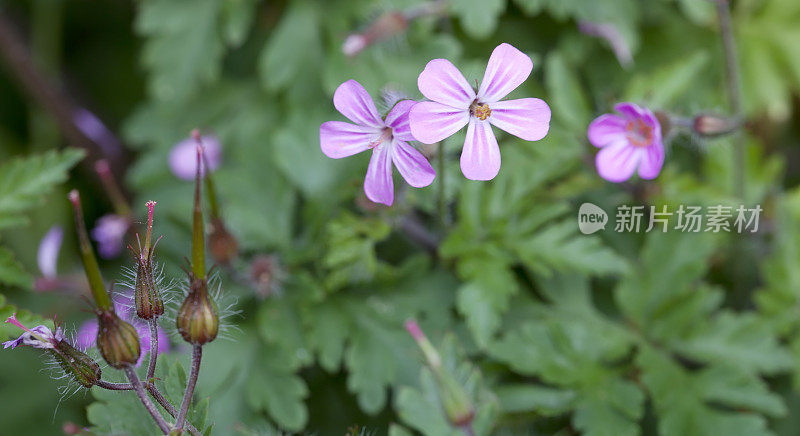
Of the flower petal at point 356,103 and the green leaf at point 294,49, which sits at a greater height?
the green leaf at point 294,49

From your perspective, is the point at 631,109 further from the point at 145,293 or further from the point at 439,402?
the point at 145,293

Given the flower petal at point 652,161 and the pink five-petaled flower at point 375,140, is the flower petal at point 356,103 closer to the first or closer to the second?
the pink five-petaled flower at point 375,140

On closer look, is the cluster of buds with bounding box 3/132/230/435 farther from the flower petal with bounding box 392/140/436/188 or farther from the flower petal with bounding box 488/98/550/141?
the flower petal with bounding box 488/98/550/141

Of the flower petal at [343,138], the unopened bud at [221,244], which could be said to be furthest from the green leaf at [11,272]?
the flower petal at [343,138]

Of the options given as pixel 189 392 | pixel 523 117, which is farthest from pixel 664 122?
pixel 189 392

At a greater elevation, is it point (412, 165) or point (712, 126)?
point (712, 126)

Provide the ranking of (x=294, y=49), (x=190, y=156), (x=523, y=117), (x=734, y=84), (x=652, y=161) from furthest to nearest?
(x=190, y=156), (x=294, y=49), (x=734, y=84), (x=652, y=161), (x=523, y=117)
